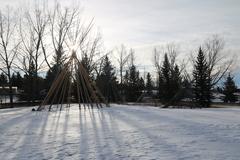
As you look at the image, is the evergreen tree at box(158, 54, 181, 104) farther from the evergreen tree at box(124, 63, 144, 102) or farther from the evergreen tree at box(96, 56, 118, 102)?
the evergreen tree at box(96, 56, 118, 102)

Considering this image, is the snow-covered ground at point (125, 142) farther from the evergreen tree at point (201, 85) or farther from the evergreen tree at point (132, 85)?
the evergreen tree at point (132, 85)

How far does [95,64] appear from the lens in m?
29.0

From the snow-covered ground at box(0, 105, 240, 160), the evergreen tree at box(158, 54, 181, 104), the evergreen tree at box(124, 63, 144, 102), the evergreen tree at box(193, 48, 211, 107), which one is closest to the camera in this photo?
the snow-covered ground at box(0, 105, 240, 160)

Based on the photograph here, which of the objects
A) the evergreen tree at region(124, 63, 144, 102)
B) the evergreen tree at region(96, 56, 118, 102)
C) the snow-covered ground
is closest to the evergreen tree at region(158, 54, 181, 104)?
the evergreen tree at region(124, 63, 144, 102)

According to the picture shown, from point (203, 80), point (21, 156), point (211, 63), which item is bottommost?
point (21, 156)

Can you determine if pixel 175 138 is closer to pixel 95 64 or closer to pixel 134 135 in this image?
pixel 134 135

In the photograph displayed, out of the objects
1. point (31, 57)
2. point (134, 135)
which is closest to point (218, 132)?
point (134, 135)

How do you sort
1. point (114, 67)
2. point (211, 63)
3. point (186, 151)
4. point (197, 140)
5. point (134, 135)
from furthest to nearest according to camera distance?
point (114, 67), point (211, 63), point (134, 135), point (197, 140), point (186, 151)

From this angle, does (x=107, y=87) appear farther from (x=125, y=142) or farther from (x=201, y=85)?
(x=125, y=142)

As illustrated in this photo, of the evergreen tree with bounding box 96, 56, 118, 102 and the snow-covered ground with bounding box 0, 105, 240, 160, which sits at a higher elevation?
the evergreen tree with bounding box 96, 56, 118, 102

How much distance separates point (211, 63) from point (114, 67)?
1212 centimetres

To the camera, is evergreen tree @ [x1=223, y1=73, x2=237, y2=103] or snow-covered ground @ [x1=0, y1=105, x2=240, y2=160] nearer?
snow-covered ground @ [x1=0, y1=105, x2=240, y2=160]

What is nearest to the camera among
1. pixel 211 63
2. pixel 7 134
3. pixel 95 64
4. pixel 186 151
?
pixel 186 151

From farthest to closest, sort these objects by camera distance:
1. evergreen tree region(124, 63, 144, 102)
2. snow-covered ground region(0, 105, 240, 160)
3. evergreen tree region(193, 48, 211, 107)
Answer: evergreen tree region(124, 63, 144, 102)
evergreen tree region(193, 48, 211, 107)
snow-covered ground region(0, 105, 240, 160)
